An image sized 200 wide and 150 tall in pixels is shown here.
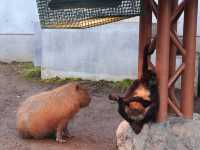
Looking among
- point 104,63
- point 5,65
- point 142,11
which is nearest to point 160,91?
point 142,11

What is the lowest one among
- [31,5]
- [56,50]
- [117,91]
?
[117,91]

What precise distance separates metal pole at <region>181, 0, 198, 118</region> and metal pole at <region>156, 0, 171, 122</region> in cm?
26

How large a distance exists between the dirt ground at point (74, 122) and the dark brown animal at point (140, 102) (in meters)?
1.37

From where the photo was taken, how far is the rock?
5.63m

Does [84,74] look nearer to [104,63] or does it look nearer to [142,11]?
[104,63]

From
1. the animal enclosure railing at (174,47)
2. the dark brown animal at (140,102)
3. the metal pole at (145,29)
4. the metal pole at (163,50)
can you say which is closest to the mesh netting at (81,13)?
the metal pole at (145,29)

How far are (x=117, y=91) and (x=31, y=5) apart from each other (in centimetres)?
513

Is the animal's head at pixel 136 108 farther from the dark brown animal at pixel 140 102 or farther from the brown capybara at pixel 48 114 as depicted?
the brown capybara at pixel 48 114

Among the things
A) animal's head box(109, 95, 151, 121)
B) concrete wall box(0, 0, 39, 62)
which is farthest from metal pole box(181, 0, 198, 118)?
concrete wall box(0, 0, 39, 62)

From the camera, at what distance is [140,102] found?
18.0ft

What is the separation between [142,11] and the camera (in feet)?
20.2

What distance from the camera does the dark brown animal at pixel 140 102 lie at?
217 inches

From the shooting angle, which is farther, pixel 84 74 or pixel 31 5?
pixel 31 5

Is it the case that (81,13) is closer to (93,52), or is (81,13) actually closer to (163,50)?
(163,50)
